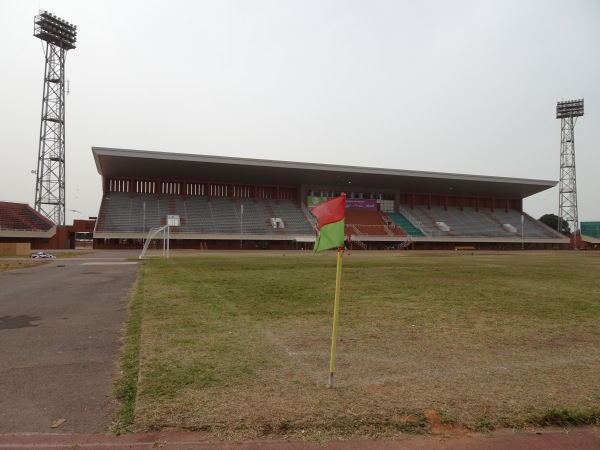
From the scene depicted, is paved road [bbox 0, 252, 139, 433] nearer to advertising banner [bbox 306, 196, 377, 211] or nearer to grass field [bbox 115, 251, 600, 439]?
grass field [bbox 115, 251, 600, 439]

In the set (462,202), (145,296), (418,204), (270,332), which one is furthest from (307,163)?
(270,332)

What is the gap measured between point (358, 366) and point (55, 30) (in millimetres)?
75718

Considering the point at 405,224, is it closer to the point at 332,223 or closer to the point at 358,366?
the point at 358,366

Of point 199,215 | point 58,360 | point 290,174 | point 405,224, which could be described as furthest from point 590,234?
point 58,360

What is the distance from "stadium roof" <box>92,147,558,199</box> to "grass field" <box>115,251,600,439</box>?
164 feet

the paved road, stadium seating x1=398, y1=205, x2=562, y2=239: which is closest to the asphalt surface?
the paved road

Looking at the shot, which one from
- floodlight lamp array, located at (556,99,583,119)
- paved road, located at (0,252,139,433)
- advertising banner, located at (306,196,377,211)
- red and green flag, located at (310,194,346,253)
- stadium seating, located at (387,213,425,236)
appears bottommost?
paved road, located at (0,252,139,433)

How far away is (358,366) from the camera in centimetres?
515

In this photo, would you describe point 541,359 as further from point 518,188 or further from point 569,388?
point 518,188

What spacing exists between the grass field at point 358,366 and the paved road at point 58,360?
0.28 meters

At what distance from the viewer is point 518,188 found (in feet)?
255

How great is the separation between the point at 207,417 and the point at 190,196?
6488 centimetres

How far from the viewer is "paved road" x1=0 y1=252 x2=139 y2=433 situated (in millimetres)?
Result: 3840

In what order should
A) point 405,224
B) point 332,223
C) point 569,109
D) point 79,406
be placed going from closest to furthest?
1. point 79,406
2. point 332,223
3. point 405,224
4. point 569,109
